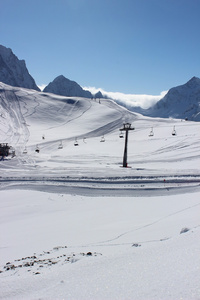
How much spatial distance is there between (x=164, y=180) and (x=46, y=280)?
14.8m

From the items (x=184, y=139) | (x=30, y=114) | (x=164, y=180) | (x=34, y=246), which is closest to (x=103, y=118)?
(x=30, y=114)

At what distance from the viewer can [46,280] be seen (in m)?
3.76

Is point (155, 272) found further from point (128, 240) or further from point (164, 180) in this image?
point (164, 180)

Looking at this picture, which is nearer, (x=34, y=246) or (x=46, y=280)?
(x=46, y=280)

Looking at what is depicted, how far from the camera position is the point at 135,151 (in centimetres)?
4097

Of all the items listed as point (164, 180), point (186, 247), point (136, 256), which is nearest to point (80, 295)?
point (136, 256)

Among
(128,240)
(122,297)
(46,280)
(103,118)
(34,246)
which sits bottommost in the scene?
(34,246)

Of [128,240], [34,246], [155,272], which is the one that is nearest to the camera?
[155,272]

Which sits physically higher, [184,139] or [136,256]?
[184,139]

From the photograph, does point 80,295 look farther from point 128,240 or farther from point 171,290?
point 128,240

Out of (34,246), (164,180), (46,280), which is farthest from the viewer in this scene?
(164,180)

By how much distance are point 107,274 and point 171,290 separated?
1037 mm

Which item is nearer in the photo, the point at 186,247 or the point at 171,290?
the point at 171,290

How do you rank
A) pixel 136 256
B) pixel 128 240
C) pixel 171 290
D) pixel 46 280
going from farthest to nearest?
pixel 128 240 < pixel 136 256 < pixel 46 280 < pixel 171 290
